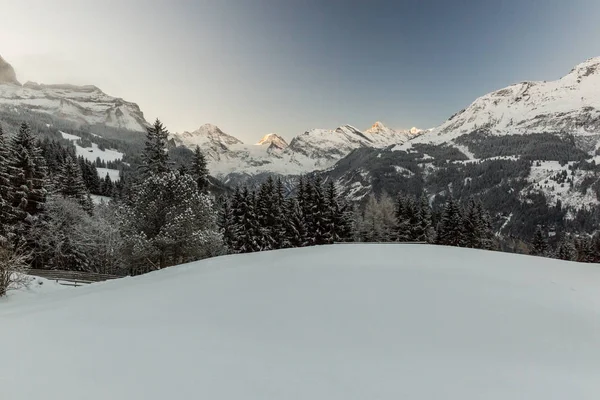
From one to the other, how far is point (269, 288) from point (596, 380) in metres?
5.67

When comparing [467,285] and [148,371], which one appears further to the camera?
[467,285]

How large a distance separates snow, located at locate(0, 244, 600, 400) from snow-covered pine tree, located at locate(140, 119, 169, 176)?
23048 millimetres

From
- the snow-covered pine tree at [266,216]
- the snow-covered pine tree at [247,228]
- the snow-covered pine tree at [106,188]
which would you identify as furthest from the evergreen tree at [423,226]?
the snow-covered pine tree at [106,188]

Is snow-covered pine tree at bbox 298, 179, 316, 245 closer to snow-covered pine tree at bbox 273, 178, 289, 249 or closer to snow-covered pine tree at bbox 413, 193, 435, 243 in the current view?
snow-covered pine tree at bbox 273, 178, 289, 249

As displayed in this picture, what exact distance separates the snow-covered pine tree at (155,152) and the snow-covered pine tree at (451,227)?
3349 centimetres

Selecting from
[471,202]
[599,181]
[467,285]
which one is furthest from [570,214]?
[467,285]

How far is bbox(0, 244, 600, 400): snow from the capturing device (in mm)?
3893

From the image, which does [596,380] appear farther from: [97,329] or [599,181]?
[599,181]

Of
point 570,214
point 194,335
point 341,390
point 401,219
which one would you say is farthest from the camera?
point 570,214

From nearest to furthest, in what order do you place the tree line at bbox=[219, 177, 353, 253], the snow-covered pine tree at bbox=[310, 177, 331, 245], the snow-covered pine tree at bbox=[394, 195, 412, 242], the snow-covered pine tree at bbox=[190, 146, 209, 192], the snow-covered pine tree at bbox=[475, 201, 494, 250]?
the snow-covered pine tree at bbox=[190, 146, 209, 192], the tree line at bbox=[219, 177, 353, 253], the snow-covered pine tree at bbox=[310, 177, 331, 245], the snow-covered pine tree at bbox=[394, 195, 412, 242], the snow-covered pine tree at bbox=[475, 201, 494, 250]

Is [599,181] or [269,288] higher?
[599,181]

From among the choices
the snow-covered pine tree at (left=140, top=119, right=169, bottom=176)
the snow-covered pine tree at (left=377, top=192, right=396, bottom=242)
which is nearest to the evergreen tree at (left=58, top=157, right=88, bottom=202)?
the snow-covered pine tree at (left=140, top=119, right=169, bottom=176)

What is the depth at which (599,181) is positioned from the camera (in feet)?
630

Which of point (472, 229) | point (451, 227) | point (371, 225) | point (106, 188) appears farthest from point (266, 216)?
point (106, 188)
